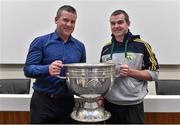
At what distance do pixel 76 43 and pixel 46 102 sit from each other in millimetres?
363

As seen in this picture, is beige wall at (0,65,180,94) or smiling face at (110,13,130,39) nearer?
smiling face at (110,13,130,39)

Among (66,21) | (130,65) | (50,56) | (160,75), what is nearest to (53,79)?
(50,56)

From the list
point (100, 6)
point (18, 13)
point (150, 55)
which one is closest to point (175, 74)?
point (100, 6)

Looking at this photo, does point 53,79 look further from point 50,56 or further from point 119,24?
point 119,24

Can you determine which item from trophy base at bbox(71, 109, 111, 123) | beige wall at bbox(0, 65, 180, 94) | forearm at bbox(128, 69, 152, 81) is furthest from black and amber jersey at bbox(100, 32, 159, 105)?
beige wall at bbox(0, 65, 180, 94)

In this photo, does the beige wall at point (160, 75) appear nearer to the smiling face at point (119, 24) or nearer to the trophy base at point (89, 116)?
the smiling face at point (119, 24)

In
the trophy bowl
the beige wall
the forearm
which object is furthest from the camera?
the beige wall

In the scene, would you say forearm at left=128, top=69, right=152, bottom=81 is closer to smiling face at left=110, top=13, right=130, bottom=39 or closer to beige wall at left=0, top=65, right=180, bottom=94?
smiling face at left=110, top=13, right=130, bottom=39

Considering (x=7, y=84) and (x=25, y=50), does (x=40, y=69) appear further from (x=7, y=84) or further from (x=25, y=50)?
(x=25, y=50)

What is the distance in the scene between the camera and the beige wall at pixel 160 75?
258 cm

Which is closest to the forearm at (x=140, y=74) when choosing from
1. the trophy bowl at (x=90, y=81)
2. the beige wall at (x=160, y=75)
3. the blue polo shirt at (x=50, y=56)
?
the trophy bowl at (x=90, y=81)

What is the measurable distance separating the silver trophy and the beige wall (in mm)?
1638

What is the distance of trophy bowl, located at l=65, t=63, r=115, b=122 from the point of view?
997 mm

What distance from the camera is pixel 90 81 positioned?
1.00 meters
